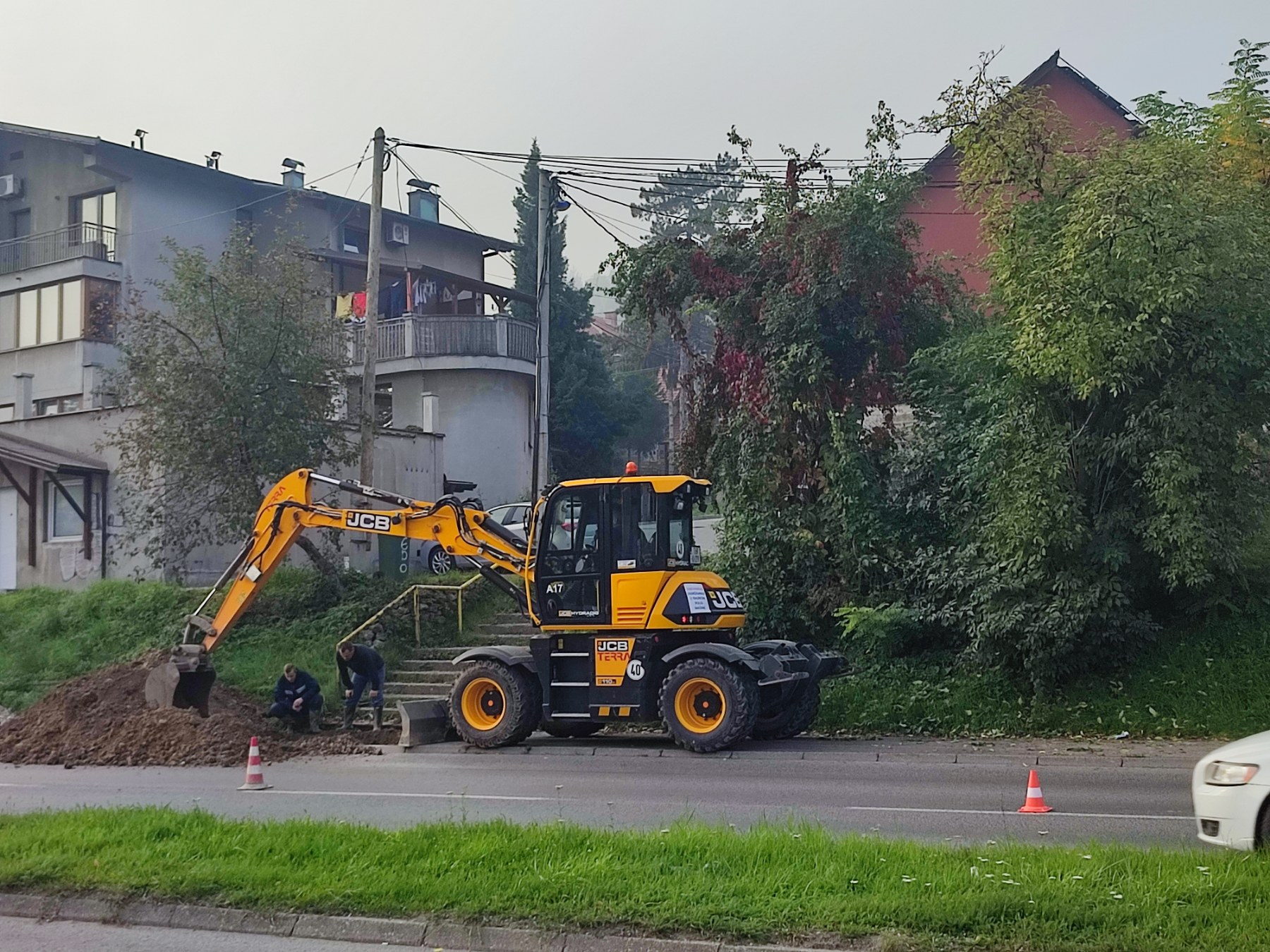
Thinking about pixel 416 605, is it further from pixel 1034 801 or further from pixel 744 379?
pixel 1034 801

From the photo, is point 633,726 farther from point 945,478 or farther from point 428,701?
point 945,478

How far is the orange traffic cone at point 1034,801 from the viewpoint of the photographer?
10430 mm

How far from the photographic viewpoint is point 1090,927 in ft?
21.0

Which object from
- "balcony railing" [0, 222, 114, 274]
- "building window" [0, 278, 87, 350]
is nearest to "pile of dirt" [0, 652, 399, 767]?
"building window" [0, 278, 87, 350]

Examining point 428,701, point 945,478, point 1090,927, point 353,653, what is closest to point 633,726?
point 428,701

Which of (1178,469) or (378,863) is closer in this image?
(378,863)

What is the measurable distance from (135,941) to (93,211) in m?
35.5

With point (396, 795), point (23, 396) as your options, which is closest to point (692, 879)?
point (396, 795)

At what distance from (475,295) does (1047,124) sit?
92.6 feet

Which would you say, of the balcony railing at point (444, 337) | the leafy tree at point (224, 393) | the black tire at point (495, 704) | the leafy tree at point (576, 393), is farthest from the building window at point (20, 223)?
the black tire at point (495, 704)

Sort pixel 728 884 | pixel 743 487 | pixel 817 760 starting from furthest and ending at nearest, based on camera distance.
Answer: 1. pixel 743 487
2. pixel 817 760
3. pixel 728 884

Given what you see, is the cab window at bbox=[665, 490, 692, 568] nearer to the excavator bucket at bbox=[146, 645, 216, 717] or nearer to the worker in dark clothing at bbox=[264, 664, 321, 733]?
the worker in dark clothing at bbox=[264, 664, 321, 733]

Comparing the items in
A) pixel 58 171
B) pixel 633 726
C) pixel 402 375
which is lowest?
pixel 633 726

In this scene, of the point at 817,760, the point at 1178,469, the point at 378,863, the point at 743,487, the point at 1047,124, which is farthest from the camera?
the point at 743,487
